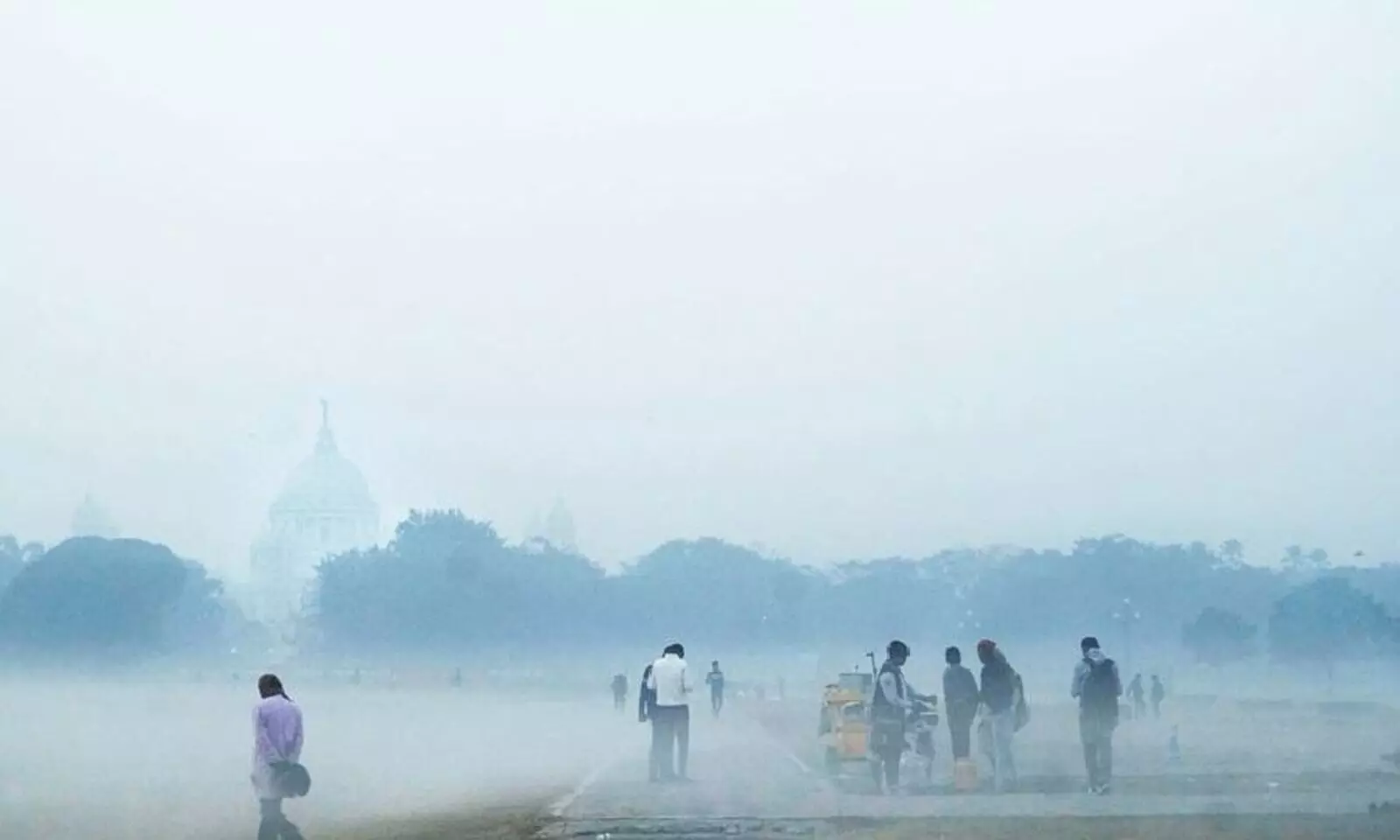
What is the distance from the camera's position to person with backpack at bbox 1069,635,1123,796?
21016 mm

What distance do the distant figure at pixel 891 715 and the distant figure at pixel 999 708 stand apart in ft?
3.03

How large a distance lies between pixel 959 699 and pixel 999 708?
496mm

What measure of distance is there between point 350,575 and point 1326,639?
63069 millimetres

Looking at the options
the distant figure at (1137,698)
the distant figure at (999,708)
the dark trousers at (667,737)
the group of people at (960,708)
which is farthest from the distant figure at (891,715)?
the distant figure at (1137,698)

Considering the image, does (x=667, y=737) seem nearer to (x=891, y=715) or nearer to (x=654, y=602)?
(x=891, y=715)

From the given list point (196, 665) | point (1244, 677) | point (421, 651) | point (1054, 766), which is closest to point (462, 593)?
point (421, 651)

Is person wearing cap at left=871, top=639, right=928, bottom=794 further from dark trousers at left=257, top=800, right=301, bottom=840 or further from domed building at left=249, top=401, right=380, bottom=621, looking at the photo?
domed building at left=249, top=401, right=380, bottom=621

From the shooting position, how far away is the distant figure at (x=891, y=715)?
69.8ft

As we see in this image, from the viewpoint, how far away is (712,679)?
172 ft

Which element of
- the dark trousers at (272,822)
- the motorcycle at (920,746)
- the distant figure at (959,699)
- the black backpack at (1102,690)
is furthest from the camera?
the motorcycle at (920,746)

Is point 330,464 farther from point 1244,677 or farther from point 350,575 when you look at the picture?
point 1244,677

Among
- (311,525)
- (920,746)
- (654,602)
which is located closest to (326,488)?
(311,525)

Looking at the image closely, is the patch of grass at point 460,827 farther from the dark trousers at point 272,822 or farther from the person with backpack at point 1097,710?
the person with backpack at point 1097,710

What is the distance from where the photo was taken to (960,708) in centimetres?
2183
